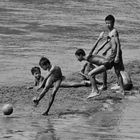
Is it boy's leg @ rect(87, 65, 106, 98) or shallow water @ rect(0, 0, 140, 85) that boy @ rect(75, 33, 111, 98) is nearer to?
boy's leg @ rect(87, 65, 106, 98)

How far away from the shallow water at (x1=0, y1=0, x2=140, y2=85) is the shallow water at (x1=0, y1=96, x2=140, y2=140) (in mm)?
4691

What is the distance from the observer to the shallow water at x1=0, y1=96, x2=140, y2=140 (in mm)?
14836

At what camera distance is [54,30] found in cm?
3456

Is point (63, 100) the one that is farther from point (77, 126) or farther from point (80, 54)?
point (77, 126)

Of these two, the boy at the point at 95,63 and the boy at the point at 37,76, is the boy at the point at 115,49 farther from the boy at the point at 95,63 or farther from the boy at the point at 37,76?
the boy at the point at 37,76

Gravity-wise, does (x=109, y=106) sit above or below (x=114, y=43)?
below

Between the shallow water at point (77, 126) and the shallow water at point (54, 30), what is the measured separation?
469 cm

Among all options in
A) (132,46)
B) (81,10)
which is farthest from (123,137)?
(81,10)

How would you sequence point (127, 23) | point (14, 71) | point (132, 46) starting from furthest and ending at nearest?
point (127, 23) < point (132, 46) < point (14, 71)

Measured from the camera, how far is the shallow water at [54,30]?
84.1ft

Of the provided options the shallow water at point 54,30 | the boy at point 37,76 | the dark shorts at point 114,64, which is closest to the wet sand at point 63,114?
the boy at point 37,76

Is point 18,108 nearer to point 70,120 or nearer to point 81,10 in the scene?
point 70,120

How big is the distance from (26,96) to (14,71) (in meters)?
4.08

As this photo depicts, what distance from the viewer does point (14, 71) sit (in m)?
23.7
